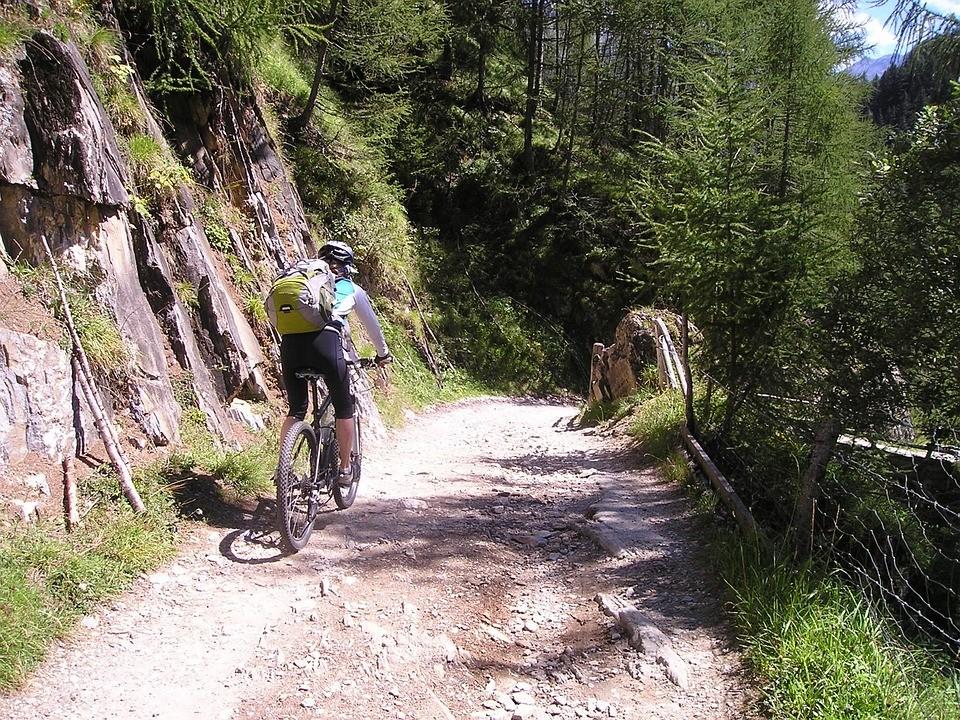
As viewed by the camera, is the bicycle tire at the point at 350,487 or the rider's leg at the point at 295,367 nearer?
the rider's leg at the point at 295,367

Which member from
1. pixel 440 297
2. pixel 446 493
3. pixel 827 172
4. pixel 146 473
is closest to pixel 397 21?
pixel 440 297

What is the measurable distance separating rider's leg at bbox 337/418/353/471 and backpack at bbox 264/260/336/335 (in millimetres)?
905

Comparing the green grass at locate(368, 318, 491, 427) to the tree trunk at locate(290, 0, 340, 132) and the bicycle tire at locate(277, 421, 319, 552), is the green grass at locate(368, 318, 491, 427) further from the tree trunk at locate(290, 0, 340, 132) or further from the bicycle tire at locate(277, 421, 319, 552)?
the bicycle tire at locate(277, 421, 319, 552)

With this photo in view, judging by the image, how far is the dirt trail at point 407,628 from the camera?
3.04m

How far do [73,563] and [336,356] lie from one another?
6.75 ft

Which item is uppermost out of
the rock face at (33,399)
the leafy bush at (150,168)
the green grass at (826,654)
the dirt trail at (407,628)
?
the leafy bush at (150,168)

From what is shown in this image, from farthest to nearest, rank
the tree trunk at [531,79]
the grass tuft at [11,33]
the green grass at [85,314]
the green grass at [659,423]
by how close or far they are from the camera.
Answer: the tree trunk at [531,79]
the green grass at [659,423]
the grass tuft at [11,33]
the green grass at [85,314]

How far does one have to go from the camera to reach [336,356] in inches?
192

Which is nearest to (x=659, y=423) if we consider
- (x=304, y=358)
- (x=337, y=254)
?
(x=337, y=254)

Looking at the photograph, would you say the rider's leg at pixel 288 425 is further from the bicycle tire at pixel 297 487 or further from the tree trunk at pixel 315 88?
the tree trunk at pixel 315 88

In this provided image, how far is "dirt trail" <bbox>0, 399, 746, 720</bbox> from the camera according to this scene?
9.99 ft

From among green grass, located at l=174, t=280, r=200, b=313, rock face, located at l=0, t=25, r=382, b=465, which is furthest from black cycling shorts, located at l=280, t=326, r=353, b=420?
green grass, located at l=174, t=280, r=200, b=313

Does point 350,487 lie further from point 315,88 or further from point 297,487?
point 315,88

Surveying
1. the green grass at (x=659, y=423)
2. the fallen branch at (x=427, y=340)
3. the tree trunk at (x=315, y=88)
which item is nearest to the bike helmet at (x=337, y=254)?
the green grass at (x=659, y=423)
